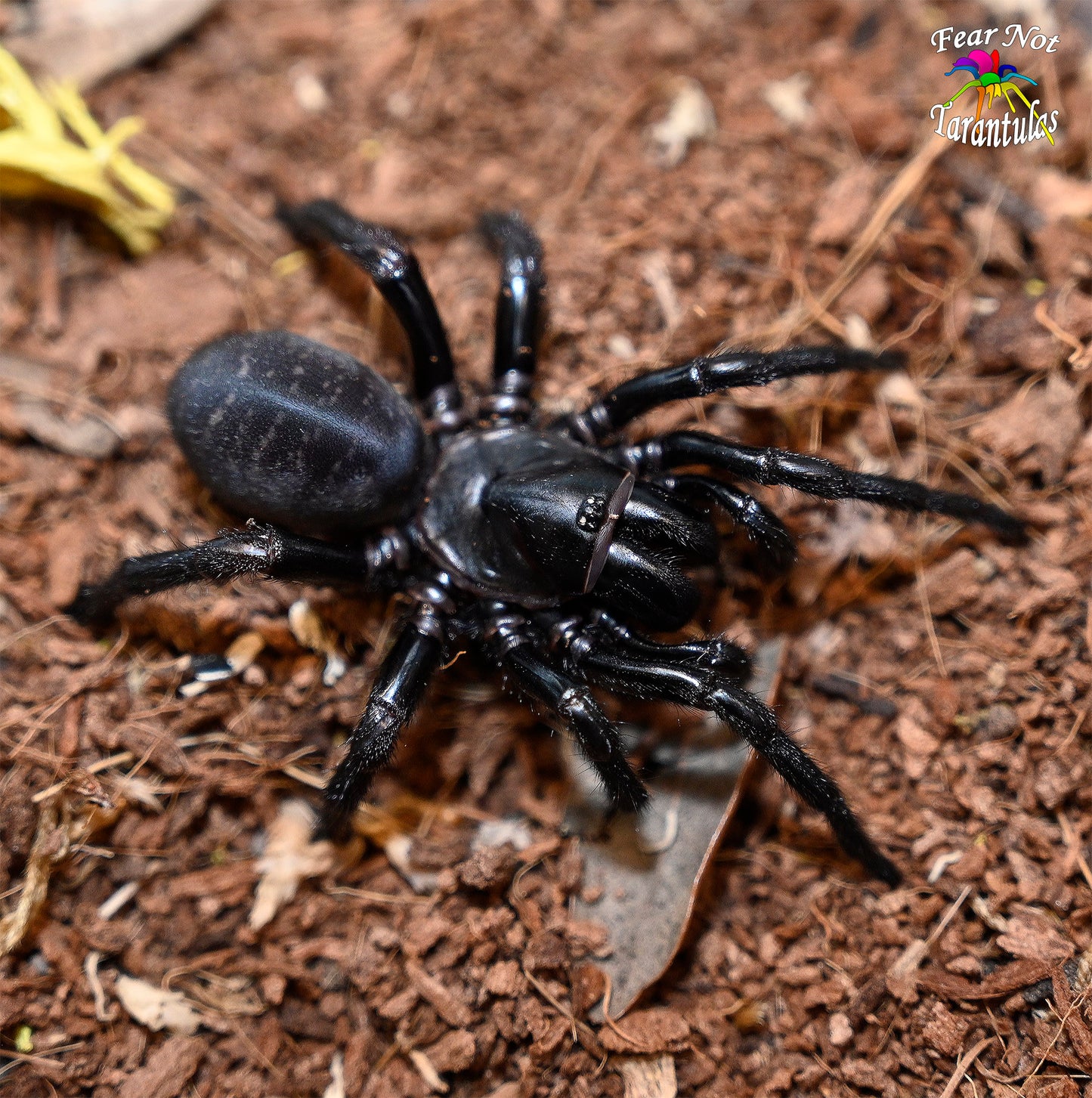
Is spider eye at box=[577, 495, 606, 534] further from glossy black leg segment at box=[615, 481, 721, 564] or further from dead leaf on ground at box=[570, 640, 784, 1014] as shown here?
dead leaf on ground at box=[570, 640, 784, 1014]

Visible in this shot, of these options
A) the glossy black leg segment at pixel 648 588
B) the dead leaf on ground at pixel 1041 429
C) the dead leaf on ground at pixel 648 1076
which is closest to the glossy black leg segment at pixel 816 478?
the dead leaf on ground at pixel 1041 429

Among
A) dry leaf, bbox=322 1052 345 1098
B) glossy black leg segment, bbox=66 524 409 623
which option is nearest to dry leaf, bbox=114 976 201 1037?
dry leaf, bbox=322 1052 345 1098

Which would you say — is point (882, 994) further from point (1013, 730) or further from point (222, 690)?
point (222, 690)

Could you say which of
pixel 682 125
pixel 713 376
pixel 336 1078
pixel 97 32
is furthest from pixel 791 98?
pixel 336 1078

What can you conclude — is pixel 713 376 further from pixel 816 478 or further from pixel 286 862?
pixel 286 862

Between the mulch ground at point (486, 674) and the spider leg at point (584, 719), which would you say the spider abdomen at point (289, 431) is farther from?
the spider leg at point (584, 719)
